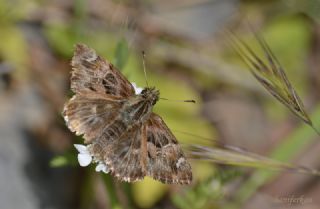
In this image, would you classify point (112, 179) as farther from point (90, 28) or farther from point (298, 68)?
point (298, 68)

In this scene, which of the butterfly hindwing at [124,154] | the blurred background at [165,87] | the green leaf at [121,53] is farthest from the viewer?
the blurred background at [165,87]

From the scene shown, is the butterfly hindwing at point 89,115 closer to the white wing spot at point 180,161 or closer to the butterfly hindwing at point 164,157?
the butterfly hindwing at point 164,157

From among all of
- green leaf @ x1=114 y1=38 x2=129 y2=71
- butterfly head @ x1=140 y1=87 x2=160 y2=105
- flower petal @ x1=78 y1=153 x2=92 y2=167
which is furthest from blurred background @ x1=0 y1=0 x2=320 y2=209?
flower petal @ x1=78 y1=153 x2=92 y2=167

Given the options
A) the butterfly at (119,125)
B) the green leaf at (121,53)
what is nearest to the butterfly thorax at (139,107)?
the butterfly at (119,125)

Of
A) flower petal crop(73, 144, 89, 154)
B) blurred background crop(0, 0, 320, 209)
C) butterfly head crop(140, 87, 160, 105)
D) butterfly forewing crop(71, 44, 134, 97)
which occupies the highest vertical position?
blurred background crop(0, 0, 320, 209)

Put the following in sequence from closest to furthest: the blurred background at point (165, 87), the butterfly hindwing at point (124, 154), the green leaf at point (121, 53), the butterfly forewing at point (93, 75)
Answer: the butterfly hindwing at point (124, 154), the butterfly forewing at point (93, 75), the green leaf at point (121, 53), the blurred background at point (165, 87)

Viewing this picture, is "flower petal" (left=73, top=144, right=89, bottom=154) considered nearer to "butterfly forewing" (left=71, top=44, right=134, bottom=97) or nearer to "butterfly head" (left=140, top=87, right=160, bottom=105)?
"butterfly forewing" (left=71, top=44, right=134, bottom=97)

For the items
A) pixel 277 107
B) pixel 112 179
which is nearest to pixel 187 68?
pixel 277 107
